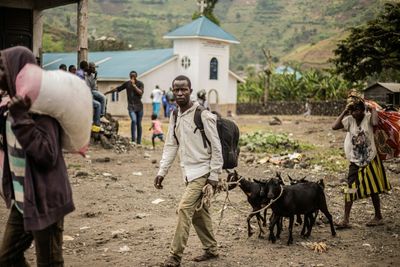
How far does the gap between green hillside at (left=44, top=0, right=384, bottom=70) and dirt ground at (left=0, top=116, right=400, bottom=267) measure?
6620 centimetres

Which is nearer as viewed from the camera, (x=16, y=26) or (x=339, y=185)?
(x=339, y=185)

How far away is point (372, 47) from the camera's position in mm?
17625

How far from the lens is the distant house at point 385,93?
59.3ft

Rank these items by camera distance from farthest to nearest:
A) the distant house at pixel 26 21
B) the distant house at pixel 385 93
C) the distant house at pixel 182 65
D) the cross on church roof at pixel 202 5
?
the cross on church roof at pixel 202 5 < the distant house at pixel 182 65 < the distant house at pixel 385 93 < the distant house at pixel 26 21

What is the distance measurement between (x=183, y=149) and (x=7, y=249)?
205 cm

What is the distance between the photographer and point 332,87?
35.5 m

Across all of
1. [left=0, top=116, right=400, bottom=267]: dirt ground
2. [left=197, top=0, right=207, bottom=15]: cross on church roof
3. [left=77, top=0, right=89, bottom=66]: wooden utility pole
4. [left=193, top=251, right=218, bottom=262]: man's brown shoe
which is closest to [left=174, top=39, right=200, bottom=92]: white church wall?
[left=197, top=0, right=207, bottom=15]: cross on church roof

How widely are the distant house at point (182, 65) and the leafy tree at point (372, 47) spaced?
15.3m

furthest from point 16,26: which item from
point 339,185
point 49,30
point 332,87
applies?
point 49,30

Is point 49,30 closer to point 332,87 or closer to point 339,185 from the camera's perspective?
point 332,87

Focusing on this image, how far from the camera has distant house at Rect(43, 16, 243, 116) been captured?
108ft

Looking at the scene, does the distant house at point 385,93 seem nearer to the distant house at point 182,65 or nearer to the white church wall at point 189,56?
the distant house at point 182,65

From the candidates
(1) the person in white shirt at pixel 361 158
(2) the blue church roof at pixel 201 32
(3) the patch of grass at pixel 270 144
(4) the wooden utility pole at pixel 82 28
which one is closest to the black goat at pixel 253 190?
(1) the person in white shirt at pixel 361 158

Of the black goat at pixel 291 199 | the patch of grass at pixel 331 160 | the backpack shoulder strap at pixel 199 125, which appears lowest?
the patch of grass at pixel 331 160
